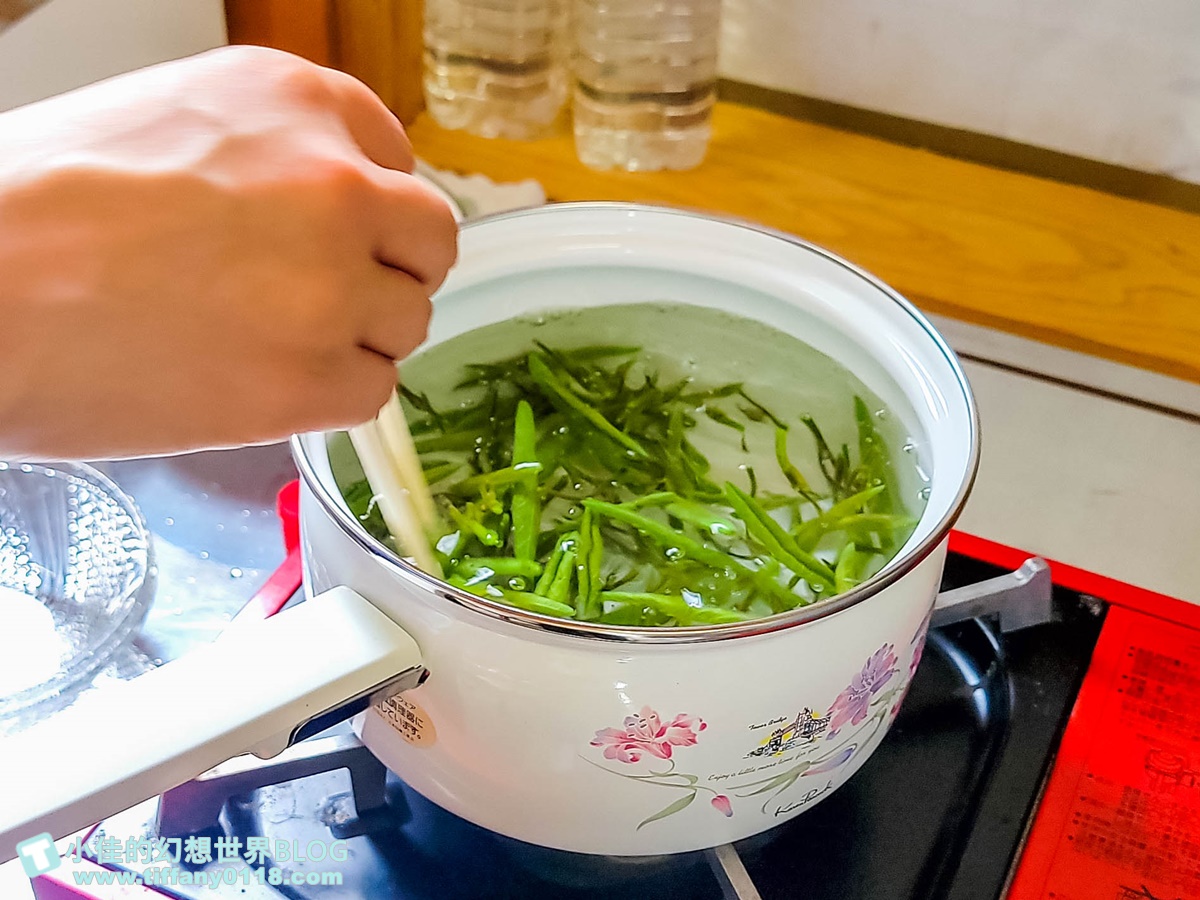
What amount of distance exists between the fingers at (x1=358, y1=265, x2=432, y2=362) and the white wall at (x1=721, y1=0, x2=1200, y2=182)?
0.62 meters

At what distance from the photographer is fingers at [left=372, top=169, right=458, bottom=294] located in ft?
1.20

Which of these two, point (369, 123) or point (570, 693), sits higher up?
point (369, 123)

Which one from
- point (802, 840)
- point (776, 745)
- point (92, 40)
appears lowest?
point (802, 840)

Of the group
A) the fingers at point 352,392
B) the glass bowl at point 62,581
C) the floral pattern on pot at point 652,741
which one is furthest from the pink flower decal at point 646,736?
the glass bowl at point 62,581

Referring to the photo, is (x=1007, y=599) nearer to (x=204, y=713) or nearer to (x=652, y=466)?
(x=652, y=466)

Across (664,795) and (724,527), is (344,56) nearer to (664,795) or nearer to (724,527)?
(724,527)

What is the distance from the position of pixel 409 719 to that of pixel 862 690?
17 centimetres

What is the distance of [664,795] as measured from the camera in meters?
0.44

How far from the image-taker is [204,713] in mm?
389

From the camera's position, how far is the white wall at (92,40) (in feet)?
2.19

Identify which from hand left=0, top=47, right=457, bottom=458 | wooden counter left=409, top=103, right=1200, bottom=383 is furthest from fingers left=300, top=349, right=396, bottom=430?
wooden counter left=409, top=103, right=1200, bottom=383

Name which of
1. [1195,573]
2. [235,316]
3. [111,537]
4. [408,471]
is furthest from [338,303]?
[1195,573]

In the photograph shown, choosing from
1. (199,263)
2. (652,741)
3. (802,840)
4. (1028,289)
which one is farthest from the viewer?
(1028,289)

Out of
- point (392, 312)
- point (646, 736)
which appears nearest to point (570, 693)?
point (646, 736)
